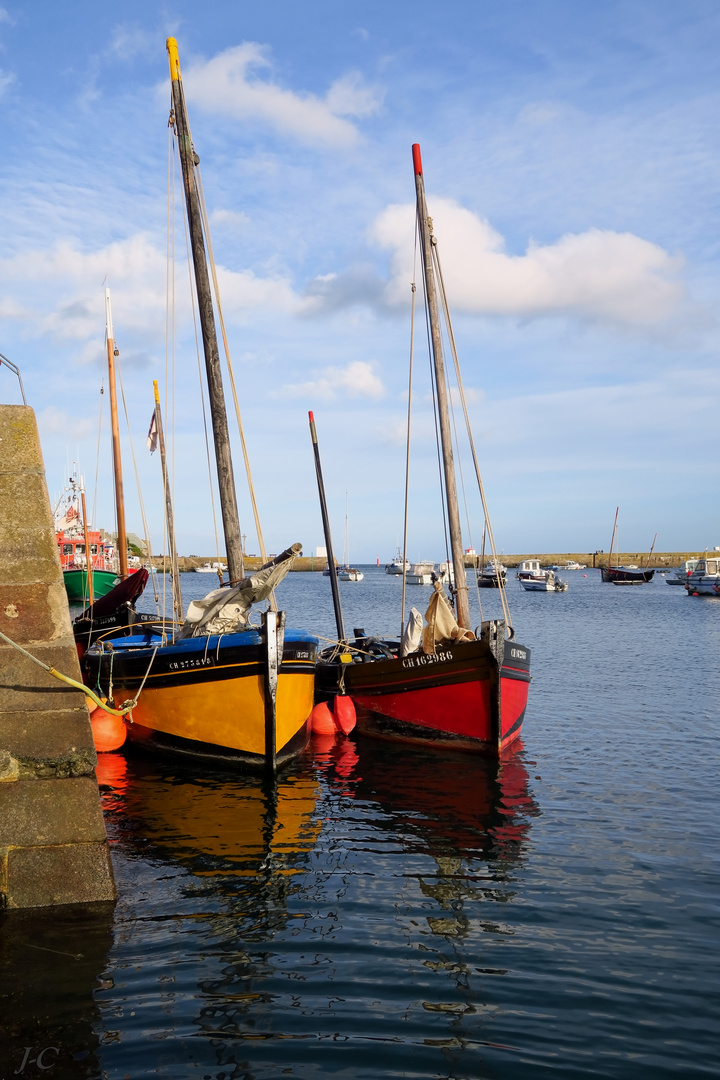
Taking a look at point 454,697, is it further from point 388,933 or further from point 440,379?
point 388,933

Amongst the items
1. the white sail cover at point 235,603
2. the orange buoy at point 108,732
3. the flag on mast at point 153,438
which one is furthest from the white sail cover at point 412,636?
the flag on mast at point 153,438

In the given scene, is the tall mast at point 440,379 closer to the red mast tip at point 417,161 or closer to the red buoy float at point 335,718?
the red mast tip at point 417,161

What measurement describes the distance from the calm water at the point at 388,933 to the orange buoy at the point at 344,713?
3.06 metres

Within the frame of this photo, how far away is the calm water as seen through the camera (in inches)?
202

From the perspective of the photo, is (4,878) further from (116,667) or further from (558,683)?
(558,683)

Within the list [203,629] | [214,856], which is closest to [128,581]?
[203,629]

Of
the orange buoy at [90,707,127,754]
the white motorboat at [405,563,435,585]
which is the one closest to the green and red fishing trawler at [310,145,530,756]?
the orange buoy at [90,707,127,754]

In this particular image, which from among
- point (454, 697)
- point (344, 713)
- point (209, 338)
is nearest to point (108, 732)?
point (344, 713)

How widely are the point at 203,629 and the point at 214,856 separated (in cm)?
492

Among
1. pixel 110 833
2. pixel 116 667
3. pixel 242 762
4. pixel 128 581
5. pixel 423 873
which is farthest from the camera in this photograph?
pixel 128 581

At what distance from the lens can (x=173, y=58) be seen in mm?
15297

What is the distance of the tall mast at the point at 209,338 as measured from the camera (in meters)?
14.8

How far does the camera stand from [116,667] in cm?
1459

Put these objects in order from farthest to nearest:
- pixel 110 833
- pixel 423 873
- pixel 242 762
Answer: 1. pixel 242 762
2. pixel 110 833
3. pixel 423 873
